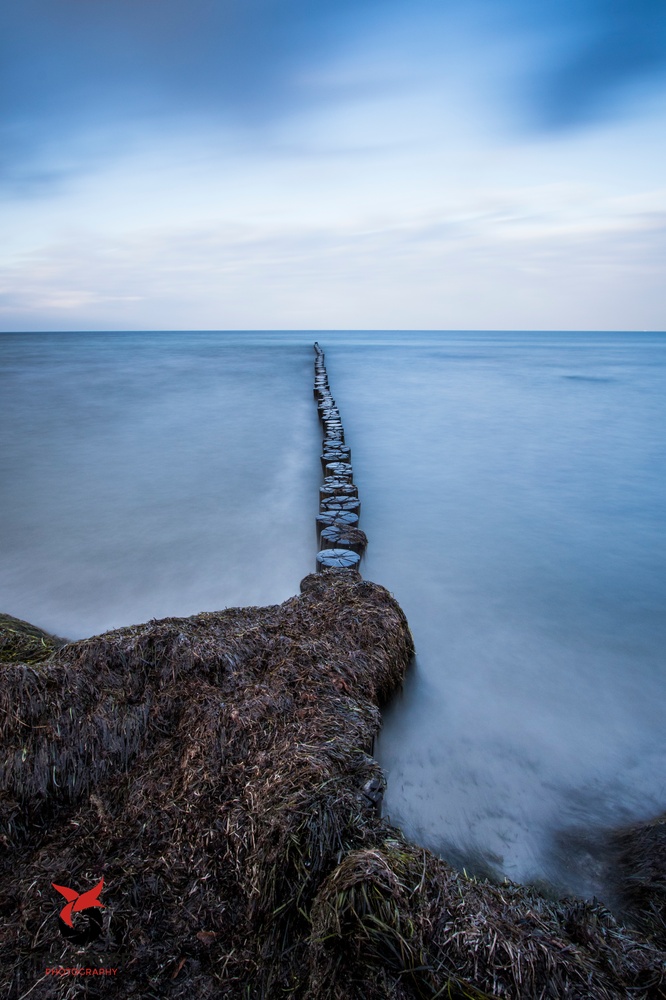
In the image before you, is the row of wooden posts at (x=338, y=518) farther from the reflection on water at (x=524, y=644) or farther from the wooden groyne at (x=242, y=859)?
the wooden groyne at (x=242, y=859)

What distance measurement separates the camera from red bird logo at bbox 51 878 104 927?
1.46m

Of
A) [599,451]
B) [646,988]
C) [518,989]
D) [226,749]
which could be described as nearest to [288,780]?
[226,749]

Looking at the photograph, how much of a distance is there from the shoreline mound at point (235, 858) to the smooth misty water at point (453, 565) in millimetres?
516

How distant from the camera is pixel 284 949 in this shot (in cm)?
139

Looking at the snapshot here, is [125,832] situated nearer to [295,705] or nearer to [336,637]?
[295,705]

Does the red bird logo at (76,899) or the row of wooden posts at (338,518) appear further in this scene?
the row of wooden posts at (338,518)

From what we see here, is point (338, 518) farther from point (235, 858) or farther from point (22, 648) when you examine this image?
point (235, 858)

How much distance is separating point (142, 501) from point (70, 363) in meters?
22.7

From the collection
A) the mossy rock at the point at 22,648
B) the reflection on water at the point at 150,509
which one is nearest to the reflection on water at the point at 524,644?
the reflection on water at the point at 150,509

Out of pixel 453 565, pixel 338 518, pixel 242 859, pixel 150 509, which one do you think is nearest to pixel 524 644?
pixel 453 565

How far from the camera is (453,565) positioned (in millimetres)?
4512

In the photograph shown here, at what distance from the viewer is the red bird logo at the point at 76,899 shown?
1458 millimetres

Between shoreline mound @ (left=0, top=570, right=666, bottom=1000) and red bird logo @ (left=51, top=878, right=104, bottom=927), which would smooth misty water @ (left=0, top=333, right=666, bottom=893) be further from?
red bird logo @ (left=51, top=878, right=104, bottom=927)

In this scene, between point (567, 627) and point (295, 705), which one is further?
point (567, 627)
